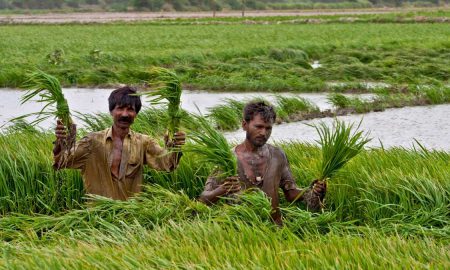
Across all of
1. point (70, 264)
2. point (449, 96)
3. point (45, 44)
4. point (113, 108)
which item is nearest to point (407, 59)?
point (449, 96)

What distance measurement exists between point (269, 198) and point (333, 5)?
3161 inches

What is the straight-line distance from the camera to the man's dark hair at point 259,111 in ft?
14.8

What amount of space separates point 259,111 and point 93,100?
382 inches

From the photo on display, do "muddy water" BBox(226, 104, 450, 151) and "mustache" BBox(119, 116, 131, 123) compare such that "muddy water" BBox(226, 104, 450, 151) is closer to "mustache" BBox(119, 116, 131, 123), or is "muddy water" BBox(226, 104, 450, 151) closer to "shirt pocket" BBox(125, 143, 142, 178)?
"shirt pocket" BBox(125, 143, 142, 178)

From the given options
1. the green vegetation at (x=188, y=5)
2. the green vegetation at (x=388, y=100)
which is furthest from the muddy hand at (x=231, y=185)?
the green vegetation at (x=188, y=5)

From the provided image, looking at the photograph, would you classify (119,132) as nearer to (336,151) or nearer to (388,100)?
(336,151)

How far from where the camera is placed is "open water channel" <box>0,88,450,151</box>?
9.61 m

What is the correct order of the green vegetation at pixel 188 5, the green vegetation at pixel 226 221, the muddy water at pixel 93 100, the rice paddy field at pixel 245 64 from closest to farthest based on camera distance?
the green vegetation at pixel 226 221, the muddy water at pixel 93 100, the rice paddy field at pixel 245 64, the green vegetation at pixel 188 5

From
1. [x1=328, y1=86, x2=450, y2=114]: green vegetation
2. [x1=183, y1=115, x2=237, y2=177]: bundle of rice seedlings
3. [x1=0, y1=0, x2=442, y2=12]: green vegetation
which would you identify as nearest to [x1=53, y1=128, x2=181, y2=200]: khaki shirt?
[x1=183, y1=115, x2=237, y2=177]: bundle of rice seedlings

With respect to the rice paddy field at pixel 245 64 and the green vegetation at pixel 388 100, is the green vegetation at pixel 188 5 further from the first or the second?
the green vegetation at pixel 388 100

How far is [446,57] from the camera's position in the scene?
19.3 meters

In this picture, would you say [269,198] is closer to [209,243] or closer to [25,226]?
[209,243]

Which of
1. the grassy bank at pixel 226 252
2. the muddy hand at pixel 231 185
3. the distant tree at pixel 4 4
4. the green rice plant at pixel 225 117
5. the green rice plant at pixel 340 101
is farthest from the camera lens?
the distant tree at pixel 4 4

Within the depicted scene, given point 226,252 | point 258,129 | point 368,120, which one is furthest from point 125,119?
point 368,120
